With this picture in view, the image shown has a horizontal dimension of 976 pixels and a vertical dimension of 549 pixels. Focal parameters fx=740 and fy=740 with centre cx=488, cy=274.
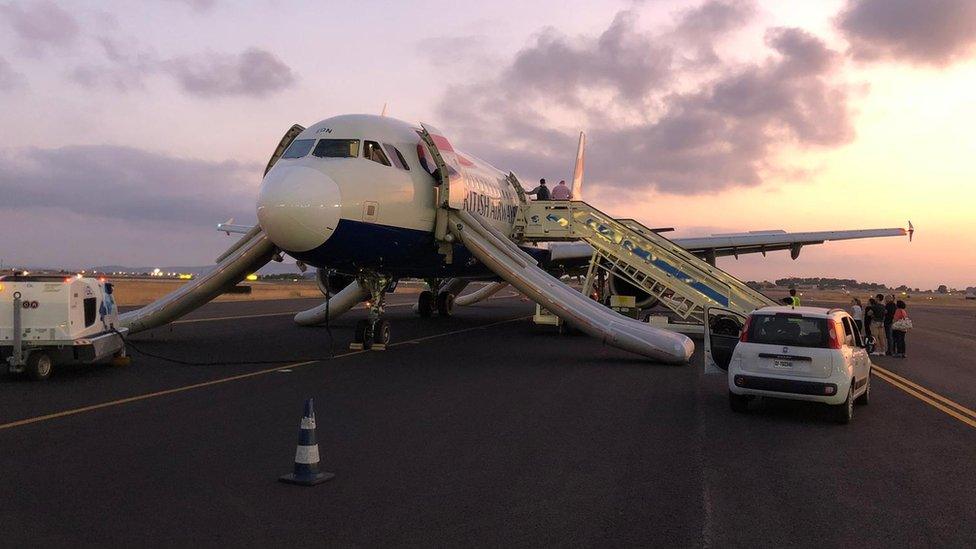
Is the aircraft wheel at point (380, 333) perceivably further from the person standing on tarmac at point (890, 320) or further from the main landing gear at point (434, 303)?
the person standing on tarmac at point (890, 320)

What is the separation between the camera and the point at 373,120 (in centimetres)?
1702

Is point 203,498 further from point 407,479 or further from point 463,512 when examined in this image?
point 463,512

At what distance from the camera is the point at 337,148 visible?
15.8m

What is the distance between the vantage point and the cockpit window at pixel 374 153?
631 inches

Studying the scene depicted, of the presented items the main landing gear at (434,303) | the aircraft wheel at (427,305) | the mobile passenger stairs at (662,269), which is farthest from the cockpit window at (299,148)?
the aircraft wheel at (427,305)

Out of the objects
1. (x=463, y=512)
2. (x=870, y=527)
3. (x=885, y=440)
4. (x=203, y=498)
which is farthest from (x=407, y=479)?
(x=885, y=440)

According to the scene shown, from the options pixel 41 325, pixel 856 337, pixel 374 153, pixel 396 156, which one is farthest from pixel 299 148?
pixel 856 337

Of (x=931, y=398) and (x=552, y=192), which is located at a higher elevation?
(x=552, y=192)

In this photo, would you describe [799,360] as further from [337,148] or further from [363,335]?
[363,335]

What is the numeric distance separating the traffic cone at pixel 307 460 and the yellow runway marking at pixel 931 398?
350 inches

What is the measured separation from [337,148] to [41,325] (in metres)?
6.49

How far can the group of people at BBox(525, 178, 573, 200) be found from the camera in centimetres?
2988

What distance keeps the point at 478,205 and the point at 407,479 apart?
14.5m

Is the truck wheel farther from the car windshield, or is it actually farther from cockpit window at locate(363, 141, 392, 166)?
the car windshield
